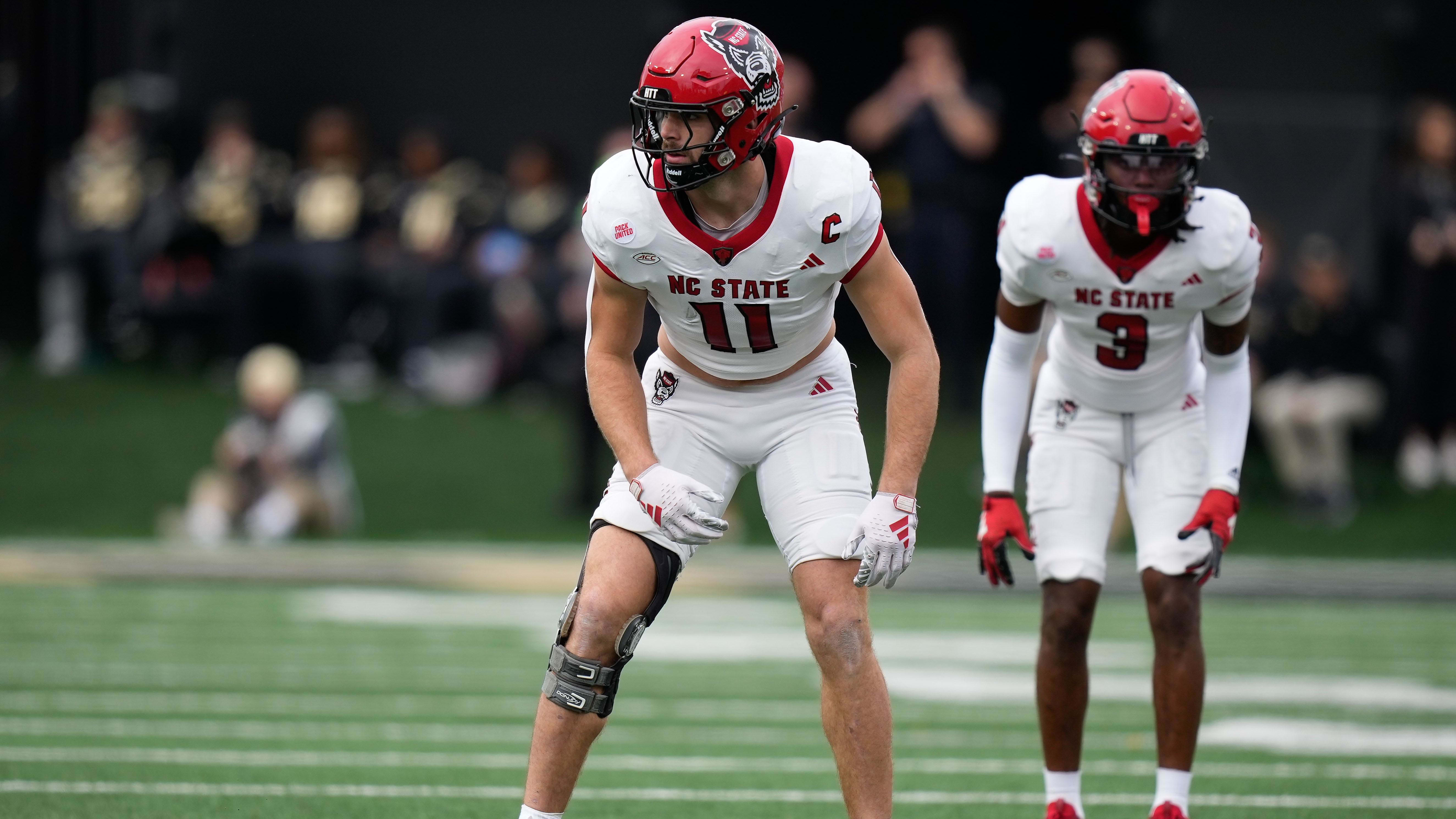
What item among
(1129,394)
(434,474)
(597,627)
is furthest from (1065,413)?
(434,474)

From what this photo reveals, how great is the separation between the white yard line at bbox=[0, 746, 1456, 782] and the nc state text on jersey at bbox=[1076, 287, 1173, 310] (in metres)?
1.74

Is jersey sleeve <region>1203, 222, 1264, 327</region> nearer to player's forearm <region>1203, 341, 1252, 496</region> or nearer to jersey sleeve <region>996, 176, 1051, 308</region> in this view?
player's forearm <region>1203, 341, 1252, 496</region>

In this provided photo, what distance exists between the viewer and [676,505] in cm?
434

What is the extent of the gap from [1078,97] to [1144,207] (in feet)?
Answer: 20.5

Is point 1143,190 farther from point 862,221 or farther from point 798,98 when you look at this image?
point 798,98

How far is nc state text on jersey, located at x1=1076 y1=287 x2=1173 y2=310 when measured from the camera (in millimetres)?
5066

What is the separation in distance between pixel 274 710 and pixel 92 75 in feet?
31.7

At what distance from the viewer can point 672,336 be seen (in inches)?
186

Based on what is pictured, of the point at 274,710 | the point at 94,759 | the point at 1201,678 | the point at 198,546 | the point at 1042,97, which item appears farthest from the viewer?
the point at 1042,97

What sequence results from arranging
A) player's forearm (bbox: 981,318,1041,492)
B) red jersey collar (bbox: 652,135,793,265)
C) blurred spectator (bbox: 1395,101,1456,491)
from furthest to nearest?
blurred spectator (bbox: 1395,101,1456,491), player's forearm (bbox: 981,318,1041,492), red jersey collar (bbox: 652,135,793,265)

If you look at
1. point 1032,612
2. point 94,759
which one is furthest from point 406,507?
point 94,759

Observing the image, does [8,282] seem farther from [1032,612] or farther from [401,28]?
[1032,612]

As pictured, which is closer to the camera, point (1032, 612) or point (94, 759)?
point (94, 759)

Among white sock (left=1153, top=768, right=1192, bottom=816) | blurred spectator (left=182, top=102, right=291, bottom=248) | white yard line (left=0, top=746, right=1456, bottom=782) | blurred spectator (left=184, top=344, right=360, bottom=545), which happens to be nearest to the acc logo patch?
white sock (left=1153, top=768, right=1192, bottom=816)
